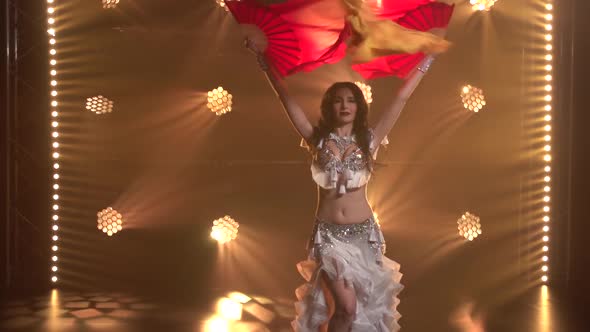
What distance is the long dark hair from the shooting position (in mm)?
3623

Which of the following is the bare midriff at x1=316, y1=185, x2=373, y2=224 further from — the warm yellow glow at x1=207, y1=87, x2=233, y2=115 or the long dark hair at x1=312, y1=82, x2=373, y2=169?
the warm yellow glow at x1=207, y1=87, x2=233, y2=115

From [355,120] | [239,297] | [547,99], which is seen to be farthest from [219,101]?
[547,99]

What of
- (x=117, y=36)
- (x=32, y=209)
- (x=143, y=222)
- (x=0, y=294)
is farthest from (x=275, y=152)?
(x=0, y=294)

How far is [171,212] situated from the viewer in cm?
521

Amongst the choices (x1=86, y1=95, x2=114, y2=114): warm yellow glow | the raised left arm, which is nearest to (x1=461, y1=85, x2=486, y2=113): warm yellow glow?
the raised left arm

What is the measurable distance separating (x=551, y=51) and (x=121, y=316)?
11.6 ft

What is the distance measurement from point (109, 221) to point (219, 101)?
116cm

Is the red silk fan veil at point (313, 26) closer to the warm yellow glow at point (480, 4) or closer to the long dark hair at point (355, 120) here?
the long dark hair at point (355, 120)

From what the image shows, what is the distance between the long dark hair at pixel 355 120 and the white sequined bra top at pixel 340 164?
0.02 meters

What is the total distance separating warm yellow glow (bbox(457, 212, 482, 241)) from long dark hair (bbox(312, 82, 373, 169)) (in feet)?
6.31

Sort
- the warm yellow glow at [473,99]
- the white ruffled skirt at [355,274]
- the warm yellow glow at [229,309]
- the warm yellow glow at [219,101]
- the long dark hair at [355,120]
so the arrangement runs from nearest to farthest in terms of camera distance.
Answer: the white ruffled skirt at [355,274] < the long dark hair at [355,120] < the warm yellow glow at [229,309] < the warm yellow glow at [219,101] < the warm yellow glow at [473,99]

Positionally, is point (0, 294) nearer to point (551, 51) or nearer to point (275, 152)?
point (275, 152)

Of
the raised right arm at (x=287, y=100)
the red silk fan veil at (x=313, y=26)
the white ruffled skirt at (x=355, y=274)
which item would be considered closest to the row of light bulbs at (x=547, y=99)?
the red silk fan veil at (x=313, y=26)

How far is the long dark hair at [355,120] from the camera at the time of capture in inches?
143
